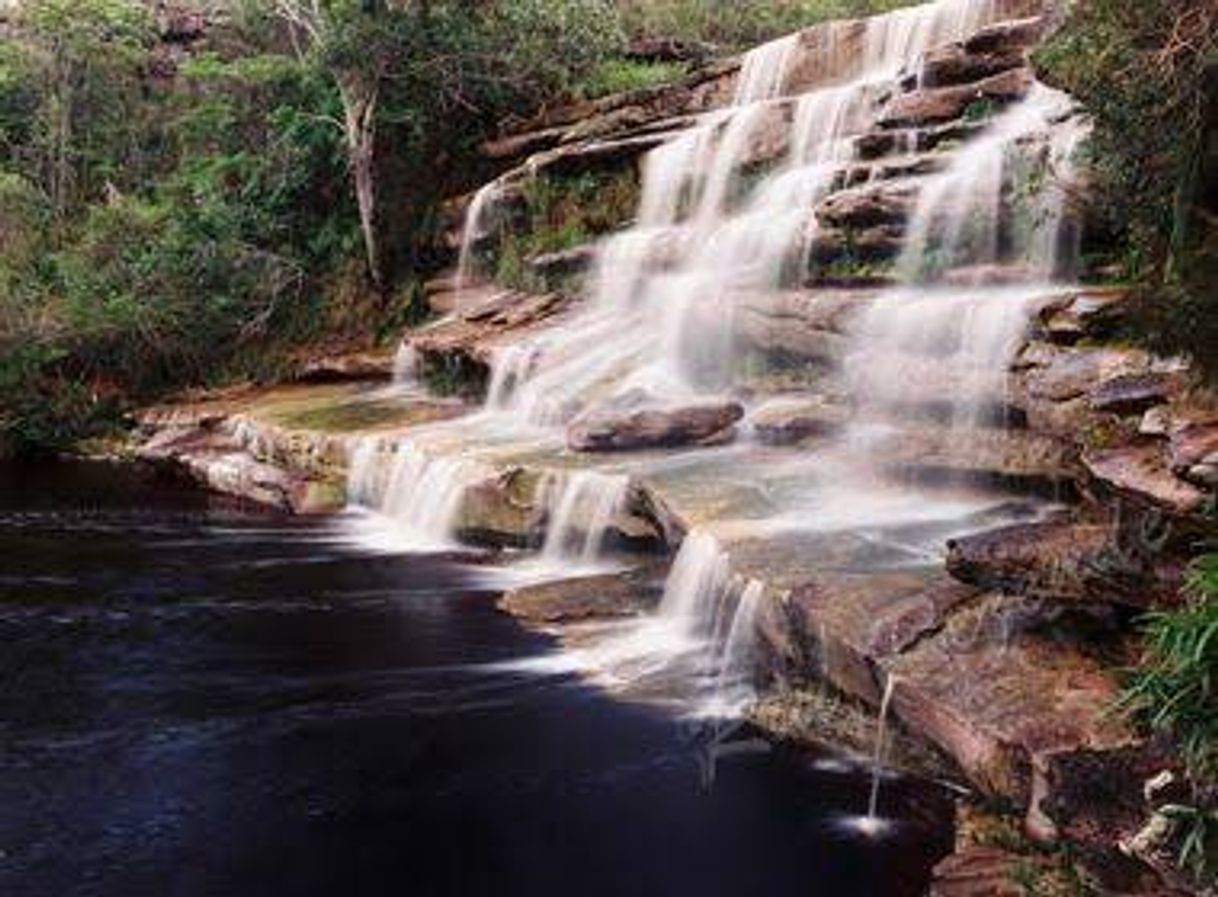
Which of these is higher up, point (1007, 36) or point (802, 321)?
point (1007, 36)

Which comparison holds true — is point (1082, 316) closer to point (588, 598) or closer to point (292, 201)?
point (588, 598)

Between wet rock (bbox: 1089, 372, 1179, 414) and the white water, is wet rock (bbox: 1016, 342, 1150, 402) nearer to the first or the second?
the white water

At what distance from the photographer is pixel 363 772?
1007 cm

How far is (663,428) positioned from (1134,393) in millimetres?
6752

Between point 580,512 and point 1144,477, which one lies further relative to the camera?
point 580,512

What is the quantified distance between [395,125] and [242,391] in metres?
5.88

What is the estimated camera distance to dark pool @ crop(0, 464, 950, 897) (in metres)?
8.57

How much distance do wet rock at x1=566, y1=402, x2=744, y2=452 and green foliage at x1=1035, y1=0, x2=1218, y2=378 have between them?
490 cm

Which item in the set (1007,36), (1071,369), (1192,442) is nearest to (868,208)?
(1007,36)

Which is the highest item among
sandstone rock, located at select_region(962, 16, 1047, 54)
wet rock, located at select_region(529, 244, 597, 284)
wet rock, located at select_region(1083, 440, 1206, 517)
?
sandstone rock, located at select_region(962, 16, 1047, 54)

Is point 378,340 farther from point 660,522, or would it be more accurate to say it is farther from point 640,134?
point 660,522

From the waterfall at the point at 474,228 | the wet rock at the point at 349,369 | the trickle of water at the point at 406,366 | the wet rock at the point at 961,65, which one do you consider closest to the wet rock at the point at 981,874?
the wet rock at the point at 961,65

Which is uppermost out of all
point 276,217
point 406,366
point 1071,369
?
point 276,217

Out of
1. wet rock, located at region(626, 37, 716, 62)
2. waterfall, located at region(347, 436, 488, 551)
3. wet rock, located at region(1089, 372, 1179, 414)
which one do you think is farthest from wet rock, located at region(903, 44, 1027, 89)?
wet rock, located at region(626, 37, 716, 62)
